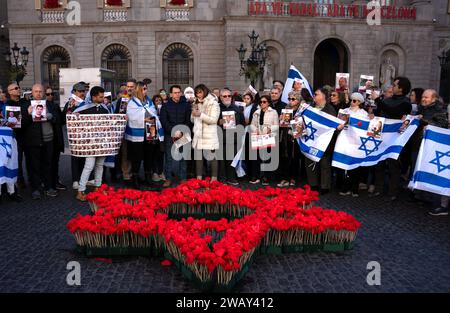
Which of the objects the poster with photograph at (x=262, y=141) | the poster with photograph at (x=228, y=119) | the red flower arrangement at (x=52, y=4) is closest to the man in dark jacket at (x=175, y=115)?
the poster with photograph at (x=228, y=119)

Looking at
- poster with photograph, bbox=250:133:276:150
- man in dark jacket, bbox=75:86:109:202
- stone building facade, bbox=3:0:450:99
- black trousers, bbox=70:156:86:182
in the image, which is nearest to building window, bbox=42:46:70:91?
stone building facade, bbox=3:0:450:99

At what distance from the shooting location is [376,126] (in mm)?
8375

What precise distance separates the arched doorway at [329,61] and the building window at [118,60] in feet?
45.7

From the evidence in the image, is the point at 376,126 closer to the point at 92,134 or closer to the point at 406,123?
the point at 406,123

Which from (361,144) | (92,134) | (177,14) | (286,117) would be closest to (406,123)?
(361,144)

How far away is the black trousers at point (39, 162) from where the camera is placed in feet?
26.6

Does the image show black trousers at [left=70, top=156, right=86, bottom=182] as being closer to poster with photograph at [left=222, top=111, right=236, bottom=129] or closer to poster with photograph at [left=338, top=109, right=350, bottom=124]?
poster with photograph at [left=222, top=111, right=236, bottom=129]

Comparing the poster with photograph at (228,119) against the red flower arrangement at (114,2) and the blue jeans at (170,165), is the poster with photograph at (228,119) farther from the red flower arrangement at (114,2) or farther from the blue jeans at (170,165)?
the red flower arrangement at (114,2)

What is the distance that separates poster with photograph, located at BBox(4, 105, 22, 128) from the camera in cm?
777

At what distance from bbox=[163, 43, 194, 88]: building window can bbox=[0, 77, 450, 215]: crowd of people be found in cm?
1903

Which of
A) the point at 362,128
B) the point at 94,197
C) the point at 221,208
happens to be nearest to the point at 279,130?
the point at 362,128
